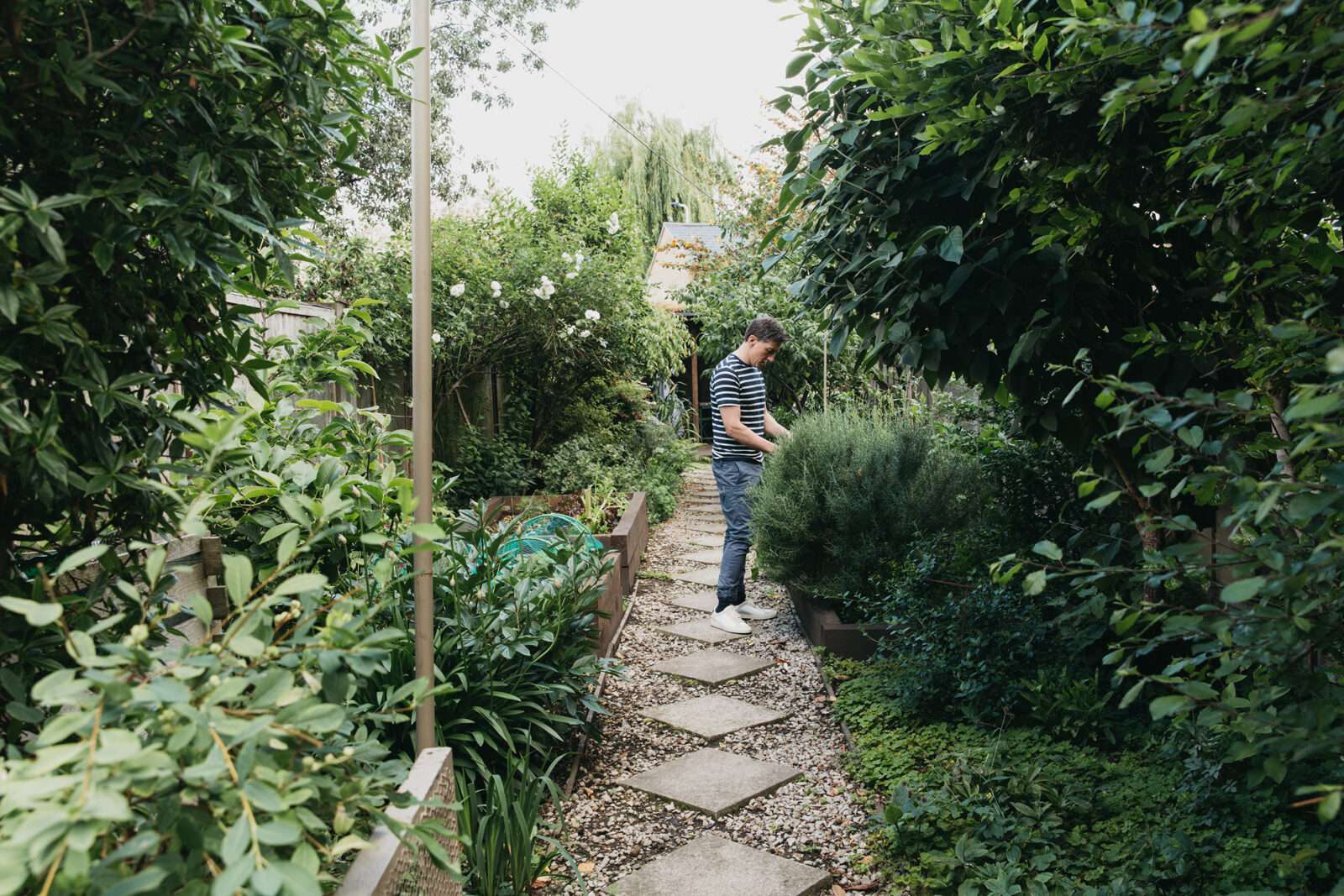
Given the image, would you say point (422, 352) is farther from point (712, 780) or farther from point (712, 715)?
point (712, 715)

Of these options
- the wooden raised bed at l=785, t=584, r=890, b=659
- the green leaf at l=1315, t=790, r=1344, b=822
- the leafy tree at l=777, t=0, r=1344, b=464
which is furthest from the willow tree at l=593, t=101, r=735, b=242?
the green leaf at l=1315, t=790, r=1344, b=822

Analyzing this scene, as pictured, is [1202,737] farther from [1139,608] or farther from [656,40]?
[656,40]

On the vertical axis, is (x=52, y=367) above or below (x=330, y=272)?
below

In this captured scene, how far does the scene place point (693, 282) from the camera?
43.3 feet

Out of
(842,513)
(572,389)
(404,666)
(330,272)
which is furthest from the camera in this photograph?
(572,389)

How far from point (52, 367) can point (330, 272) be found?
6.45m

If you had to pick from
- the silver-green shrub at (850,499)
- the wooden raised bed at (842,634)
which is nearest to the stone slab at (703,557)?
the silver-green shrub at (850,499)

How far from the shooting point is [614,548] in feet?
19.2

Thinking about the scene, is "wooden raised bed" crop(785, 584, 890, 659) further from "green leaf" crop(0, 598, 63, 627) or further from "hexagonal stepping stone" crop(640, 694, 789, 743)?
"green leaf" crop(0, 598, 63, 627)

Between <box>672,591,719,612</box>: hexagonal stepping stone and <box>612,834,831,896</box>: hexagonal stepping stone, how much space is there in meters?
2.91

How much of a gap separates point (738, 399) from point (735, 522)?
2.58 feet

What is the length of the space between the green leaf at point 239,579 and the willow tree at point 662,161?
21.3 m

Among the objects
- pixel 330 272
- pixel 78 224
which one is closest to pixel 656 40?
pixel 330 272

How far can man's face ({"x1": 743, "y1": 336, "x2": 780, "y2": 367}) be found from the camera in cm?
539
